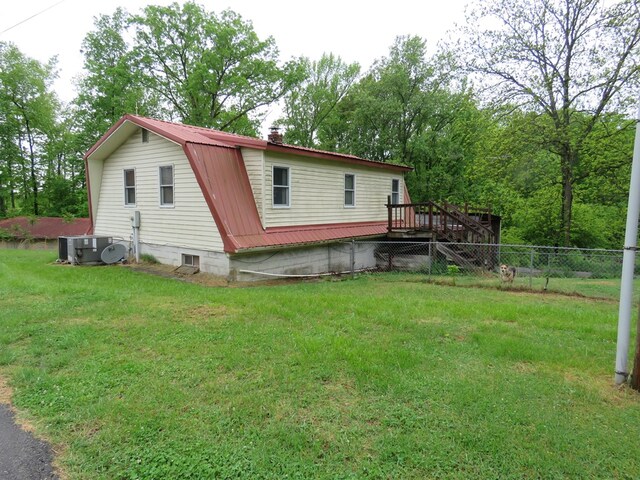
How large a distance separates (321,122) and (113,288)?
24.6 m

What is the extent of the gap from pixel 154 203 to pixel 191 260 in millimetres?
2256

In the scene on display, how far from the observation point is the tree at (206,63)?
23.9 metres

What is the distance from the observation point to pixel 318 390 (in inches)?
137

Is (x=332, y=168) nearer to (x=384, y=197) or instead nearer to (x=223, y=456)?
(x=384, y=197)

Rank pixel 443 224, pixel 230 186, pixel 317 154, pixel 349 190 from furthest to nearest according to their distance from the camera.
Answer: pixel 349 190 < pixel 443 224 < pixel 317 154 < pixel 230 186

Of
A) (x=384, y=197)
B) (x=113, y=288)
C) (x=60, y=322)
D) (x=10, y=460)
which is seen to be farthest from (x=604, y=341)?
(x=384, y=197)

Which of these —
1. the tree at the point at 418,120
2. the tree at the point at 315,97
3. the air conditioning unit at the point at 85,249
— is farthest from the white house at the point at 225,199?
the tree at the point at 315,97

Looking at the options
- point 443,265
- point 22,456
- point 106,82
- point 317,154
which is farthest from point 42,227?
point 22,456

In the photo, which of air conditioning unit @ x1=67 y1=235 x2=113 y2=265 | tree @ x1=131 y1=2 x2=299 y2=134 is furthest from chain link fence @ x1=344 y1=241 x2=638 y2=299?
tree @ x1=131 y1=2 x2=299 y2=134

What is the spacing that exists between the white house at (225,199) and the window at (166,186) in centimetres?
3

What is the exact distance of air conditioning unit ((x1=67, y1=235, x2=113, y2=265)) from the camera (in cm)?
1130

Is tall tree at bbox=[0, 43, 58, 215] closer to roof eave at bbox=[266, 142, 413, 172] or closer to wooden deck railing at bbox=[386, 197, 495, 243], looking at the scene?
roof eave at bbox=[266, 142, 413, 172]

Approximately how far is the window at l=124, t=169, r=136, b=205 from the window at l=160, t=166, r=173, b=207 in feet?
5.21

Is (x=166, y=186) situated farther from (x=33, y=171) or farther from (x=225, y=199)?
(x=33, y=171)
